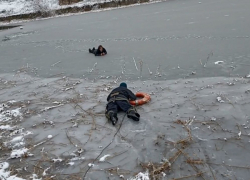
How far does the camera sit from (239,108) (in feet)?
15.5

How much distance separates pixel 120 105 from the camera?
5164 mm

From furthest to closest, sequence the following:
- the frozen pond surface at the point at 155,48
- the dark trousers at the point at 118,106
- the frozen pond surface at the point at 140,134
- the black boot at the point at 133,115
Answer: the frozen pond surface at the point at 155,48 → the dark trousers at the point at 118,106 → the black boot at the point at 133,115 → the frozen pond surface at the point at 140,134

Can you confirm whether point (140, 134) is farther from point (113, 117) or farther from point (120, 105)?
point (120, 105)

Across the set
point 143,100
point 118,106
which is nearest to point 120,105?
point 118,106

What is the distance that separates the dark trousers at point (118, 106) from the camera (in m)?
5.08

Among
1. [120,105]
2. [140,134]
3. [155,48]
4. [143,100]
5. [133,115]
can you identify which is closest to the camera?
[140,134]

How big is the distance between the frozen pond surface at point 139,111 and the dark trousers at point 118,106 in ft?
0.48

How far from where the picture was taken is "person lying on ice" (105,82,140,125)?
488 centimetres

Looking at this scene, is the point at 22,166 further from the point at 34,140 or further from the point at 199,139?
the point at 199,139

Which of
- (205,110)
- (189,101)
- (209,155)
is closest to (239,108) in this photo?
(205,110)

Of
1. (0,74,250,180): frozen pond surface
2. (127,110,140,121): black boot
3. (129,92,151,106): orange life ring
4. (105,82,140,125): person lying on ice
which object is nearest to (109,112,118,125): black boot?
(105,82,140,125): person lying on ice

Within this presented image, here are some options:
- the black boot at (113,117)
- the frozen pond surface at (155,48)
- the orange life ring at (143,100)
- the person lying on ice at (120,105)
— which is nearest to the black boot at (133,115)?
the person lying on ice at (120,105)

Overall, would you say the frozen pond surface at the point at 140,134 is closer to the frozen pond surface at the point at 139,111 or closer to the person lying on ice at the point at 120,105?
the frozen pond surface at the point at 139,111

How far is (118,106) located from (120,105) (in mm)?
76
